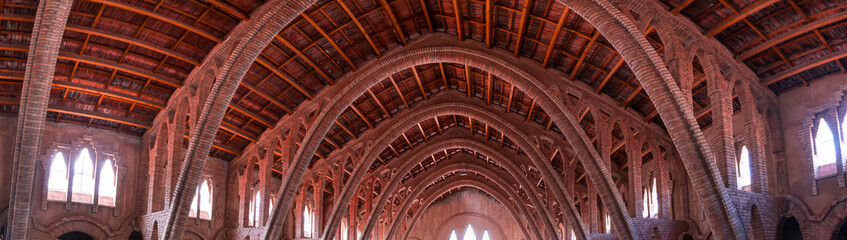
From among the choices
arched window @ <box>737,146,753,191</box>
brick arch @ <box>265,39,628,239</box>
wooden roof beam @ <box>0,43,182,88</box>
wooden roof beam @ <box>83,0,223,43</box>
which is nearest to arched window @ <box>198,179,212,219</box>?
brick arch @ <box>265,39,628,239</box>

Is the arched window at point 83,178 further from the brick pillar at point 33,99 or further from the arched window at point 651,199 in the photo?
the arched window at point 651,199

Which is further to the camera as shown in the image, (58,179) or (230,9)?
(58,179)

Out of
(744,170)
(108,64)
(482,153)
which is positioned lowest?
(744,170)

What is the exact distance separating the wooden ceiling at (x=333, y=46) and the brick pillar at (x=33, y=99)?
3.33 m

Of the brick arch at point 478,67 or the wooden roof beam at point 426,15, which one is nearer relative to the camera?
the wooden roof beam at point 426,15

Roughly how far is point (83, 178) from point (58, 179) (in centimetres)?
107

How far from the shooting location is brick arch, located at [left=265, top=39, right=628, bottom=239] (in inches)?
1229

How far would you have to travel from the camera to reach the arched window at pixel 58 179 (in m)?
31.0

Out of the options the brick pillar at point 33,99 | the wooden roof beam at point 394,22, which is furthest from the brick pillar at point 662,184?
the brick pillar at point 33,99

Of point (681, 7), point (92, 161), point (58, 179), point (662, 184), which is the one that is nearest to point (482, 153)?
point (662, 184)

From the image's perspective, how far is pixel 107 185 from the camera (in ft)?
108

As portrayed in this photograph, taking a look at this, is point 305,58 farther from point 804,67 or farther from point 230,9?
point 804,67

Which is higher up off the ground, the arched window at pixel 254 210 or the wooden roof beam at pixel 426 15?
the wooden roof beam at pixel 426 15

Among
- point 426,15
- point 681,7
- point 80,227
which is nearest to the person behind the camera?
point 681,7
